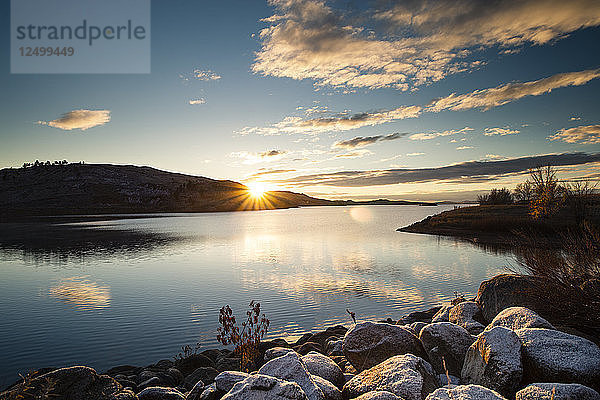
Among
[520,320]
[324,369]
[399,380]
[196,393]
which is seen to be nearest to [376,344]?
[324,369]

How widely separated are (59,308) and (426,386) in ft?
72.7

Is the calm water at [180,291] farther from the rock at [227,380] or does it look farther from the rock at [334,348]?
the rock at [227,380]

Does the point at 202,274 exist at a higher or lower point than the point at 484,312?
lower

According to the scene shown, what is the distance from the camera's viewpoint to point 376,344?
8898mm

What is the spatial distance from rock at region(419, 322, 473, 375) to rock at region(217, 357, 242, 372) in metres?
6.03

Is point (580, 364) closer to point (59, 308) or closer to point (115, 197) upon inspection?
point (59, 308)

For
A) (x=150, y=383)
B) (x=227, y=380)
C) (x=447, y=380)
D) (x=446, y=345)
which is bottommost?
(x=150, y=383)

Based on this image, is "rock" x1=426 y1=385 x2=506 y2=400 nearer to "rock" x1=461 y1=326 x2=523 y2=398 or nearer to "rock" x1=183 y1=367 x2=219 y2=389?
"rock" x1=461 y1=326 x2=523 y2=398

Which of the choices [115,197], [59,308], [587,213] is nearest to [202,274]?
[59,308]

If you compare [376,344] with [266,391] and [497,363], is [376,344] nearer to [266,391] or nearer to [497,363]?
[497,363]

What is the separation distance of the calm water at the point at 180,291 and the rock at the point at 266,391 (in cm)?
936

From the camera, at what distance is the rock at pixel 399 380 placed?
633 cm

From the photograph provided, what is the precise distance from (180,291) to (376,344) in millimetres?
18895

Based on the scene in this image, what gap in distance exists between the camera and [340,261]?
3634cm
